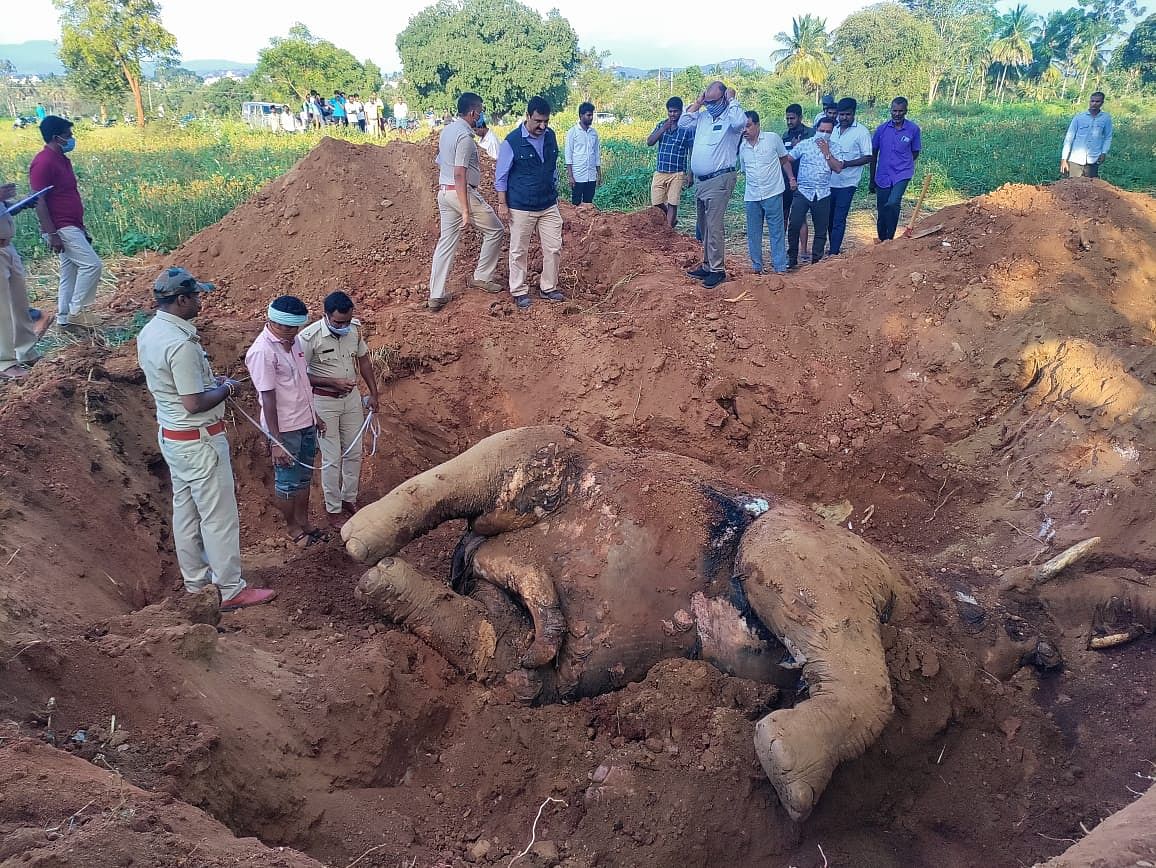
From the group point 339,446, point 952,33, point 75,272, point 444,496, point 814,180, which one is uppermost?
point 952,33

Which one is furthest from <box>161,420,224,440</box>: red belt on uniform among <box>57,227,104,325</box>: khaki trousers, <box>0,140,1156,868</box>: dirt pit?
<box>57,227,104,325</box>: khaki trousers

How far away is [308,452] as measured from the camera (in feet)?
17.8

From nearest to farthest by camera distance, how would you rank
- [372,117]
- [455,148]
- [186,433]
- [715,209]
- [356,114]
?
[186,433] < [455,148] < [715,209] < [356,114] < [372,117]

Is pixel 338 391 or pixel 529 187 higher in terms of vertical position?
pixel 529 187

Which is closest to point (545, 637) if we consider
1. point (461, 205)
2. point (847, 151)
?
point (461, 205)

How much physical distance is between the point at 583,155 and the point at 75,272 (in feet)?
24.3

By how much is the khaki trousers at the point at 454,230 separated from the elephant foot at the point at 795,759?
18.7ft

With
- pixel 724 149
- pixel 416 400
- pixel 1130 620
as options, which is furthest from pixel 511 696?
pixel 724 149

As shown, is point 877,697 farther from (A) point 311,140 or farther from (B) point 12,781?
(A) point 311,140

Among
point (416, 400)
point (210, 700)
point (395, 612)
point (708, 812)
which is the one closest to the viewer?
point (210, 700)

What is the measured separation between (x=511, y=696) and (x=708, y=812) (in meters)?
1.10

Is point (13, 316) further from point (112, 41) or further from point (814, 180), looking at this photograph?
point (112, 41)

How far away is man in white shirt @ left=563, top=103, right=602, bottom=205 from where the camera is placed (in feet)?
39.6

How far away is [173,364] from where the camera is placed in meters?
4.05
